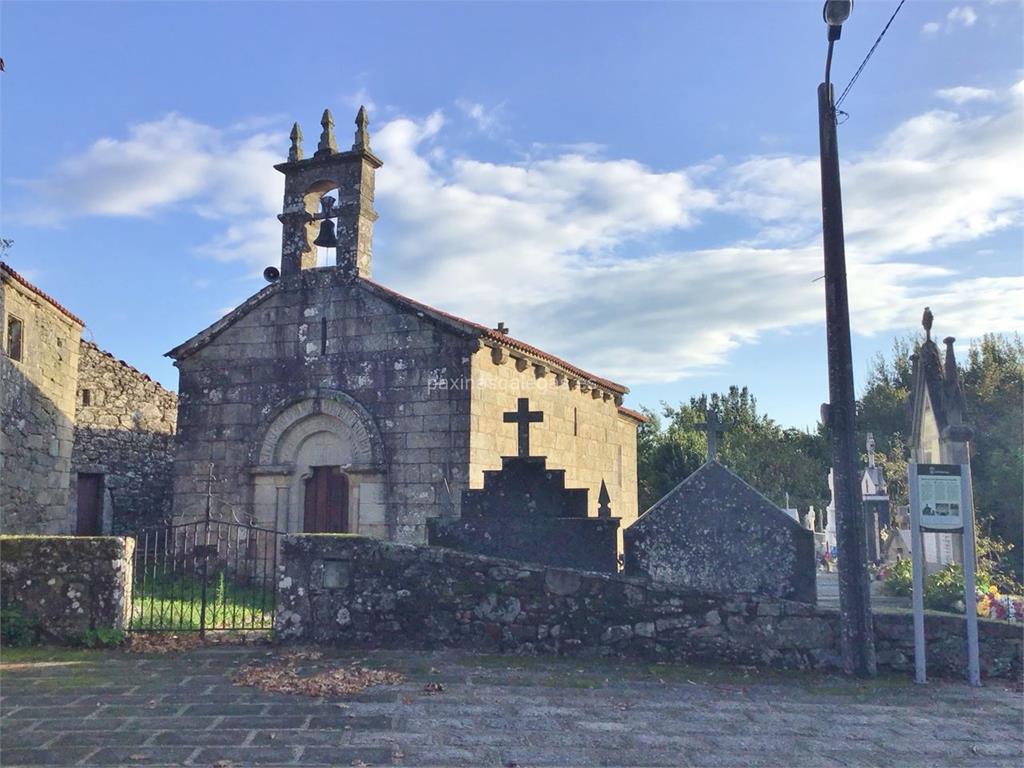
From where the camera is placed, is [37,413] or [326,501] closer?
[37,413]

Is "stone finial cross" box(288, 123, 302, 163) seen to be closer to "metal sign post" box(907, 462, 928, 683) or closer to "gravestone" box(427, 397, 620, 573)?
"gravestone" box(427, 397, 620, 573)

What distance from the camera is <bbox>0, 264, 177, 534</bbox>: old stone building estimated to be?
13.1 metres

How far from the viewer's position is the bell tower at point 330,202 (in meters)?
14.2

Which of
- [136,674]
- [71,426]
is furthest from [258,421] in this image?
[136,674]

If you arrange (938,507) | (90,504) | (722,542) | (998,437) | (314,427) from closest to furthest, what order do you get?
(938,507) → (722,542) → (314,427) → (90,504) → (998,437)

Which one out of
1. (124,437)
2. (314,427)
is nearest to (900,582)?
(314,427)

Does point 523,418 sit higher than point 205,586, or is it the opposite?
point 523,418

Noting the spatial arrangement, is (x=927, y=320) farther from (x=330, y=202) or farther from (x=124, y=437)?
(x=124, y=437)

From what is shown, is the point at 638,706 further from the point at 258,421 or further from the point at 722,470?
the point at 258,421

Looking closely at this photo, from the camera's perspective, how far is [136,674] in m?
6.69

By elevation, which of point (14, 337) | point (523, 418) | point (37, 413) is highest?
point (14, 337)

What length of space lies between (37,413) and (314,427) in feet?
15.7

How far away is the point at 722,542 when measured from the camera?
8.29m

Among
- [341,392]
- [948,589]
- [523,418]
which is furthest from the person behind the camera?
[341,392]
